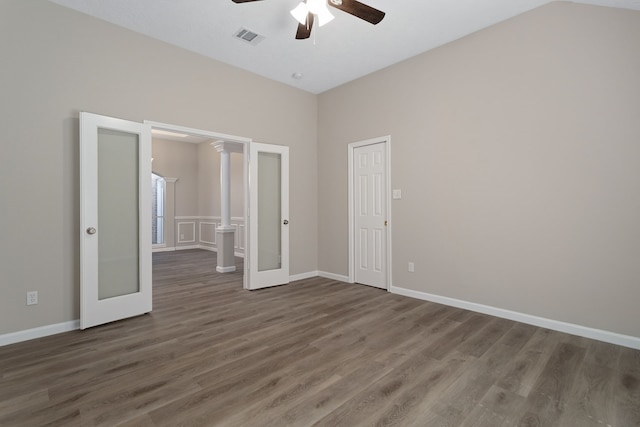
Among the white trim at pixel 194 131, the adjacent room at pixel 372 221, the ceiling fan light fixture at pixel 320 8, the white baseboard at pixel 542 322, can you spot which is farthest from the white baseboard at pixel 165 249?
the ceiling fan light fixture at pixel 320 8

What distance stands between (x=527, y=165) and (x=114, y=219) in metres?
4.43

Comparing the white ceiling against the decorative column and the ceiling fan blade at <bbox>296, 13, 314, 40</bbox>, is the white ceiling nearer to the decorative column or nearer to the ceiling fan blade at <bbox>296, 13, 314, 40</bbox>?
the ceiling fan blade at <bbox>296, 13, 314, 40</bbox>

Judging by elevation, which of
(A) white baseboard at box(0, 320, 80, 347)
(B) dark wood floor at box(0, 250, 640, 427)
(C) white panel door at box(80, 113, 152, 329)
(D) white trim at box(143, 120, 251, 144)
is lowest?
(B) dark wood floor at box(0, 250, 640, 427)

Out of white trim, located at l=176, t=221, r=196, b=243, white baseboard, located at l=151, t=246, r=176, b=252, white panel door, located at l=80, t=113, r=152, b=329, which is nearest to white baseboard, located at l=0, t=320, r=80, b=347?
white panel door, located at l=80, t=113, r=152, b=329

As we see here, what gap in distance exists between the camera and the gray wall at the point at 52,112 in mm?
2775

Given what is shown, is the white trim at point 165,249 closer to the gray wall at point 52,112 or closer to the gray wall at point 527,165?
the gray wall at point 52,112

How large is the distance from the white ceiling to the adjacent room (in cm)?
3

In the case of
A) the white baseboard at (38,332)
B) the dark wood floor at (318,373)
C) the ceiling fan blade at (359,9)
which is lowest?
the dark wood floor at (318,373)

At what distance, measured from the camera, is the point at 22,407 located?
1813 millimetres

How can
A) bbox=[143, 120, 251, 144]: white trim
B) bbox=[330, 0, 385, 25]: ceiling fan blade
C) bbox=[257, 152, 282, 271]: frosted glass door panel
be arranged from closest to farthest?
bbox=[330, 0, 385, 25]: ceiling fan blade, bbox=[143, 120, 251, 144]: white trim, bbox=[257, 152, 282, 271]: frosted glass door panel

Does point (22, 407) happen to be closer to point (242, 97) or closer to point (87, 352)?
point (87, 352)

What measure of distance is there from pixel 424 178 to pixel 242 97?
9.42 ft

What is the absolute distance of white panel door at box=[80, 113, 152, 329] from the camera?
3.01 metres

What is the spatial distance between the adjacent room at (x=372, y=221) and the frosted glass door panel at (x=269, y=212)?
6cm
